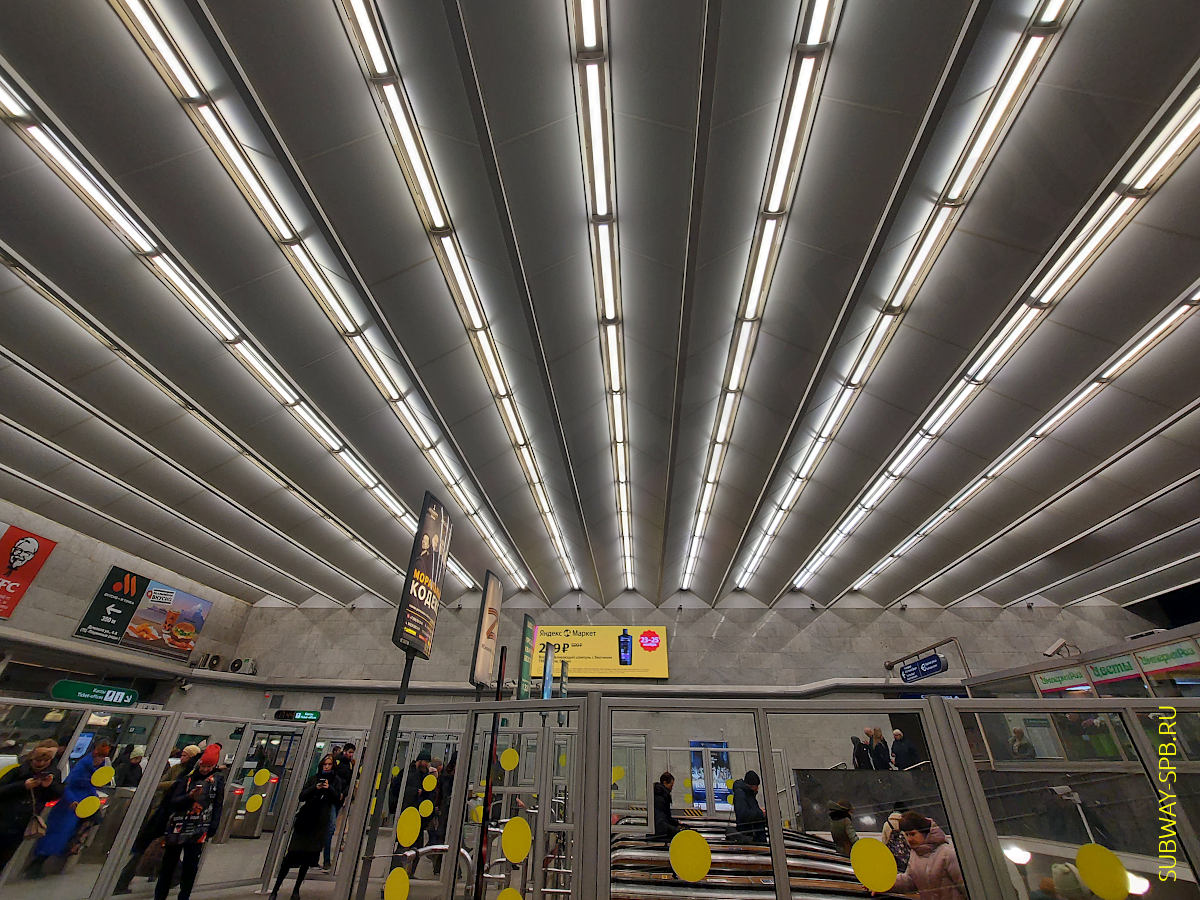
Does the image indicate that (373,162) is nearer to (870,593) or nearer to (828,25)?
(828,25)

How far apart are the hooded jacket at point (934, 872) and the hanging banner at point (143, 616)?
20263 millimetres

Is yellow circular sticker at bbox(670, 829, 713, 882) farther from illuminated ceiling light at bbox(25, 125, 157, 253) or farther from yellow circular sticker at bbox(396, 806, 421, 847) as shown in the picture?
illuminated ceiling light at bbox(25, 125, 157, 253)

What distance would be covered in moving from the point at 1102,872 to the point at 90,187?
34.5 ft

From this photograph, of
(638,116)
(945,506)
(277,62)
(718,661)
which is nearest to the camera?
(277,62)

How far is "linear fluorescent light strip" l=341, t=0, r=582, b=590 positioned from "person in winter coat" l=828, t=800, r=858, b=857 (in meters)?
6.86

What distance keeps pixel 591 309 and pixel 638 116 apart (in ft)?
10.1

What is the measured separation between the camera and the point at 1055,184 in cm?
547

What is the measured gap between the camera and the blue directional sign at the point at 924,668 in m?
13.9

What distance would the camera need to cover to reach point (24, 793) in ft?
17.2

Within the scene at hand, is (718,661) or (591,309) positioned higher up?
(591,309)

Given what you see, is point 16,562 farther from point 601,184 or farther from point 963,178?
point 963,178

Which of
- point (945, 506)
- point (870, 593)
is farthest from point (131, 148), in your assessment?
point (870, 593)

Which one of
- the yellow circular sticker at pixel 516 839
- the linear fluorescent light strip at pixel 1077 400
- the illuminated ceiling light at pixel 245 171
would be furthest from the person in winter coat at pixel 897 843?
the illuminated ceiling light at pixel 245 171

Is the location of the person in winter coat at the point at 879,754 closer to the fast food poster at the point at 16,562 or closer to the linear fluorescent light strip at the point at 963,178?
the linear fluorescent light strip at the point at 963,178
